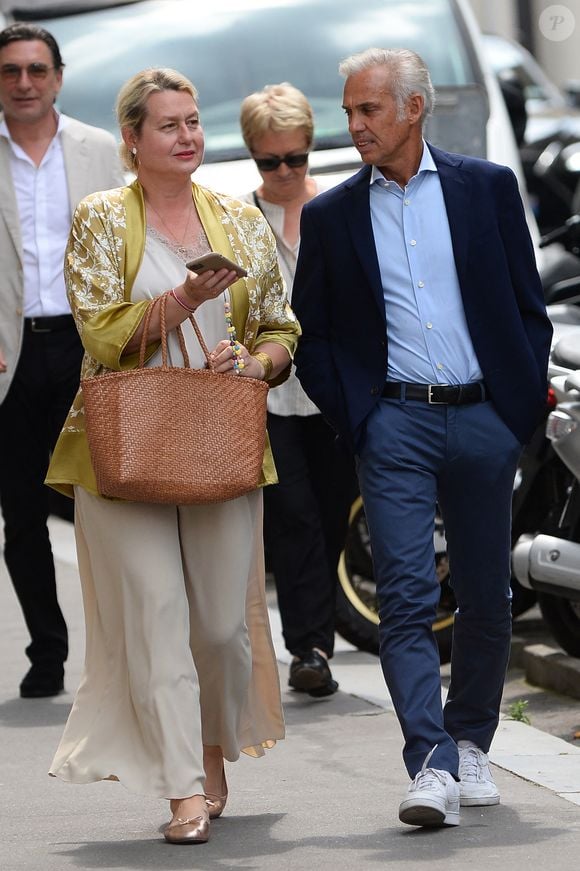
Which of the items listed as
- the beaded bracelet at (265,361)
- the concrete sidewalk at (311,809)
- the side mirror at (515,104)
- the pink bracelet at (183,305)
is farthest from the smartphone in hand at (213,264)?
the side mirror at (515,104)

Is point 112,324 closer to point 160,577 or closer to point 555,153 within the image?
point 160,577

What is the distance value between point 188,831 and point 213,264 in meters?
1.41

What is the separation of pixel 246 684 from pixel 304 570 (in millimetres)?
1771

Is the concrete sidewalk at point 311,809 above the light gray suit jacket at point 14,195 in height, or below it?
below

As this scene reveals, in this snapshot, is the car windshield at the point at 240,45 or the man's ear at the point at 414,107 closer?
the man's ear at the point at 414,107

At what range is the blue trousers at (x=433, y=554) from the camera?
5125 millimetres

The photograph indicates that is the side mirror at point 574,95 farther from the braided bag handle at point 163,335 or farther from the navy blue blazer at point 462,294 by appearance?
the braided bag handle at point 163,335

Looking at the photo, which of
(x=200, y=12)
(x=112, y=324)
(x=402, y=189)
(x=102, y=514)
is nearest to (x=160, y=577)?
(x=102, y=514)

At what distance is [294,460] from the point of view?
7.07m

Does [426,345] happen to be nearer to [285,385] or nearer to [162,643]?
[162,643]

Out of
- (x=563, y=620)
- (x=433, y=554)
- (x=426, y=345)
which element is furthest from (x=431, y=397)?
(x=563, y=620)

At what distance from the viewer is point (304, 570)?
709 cm

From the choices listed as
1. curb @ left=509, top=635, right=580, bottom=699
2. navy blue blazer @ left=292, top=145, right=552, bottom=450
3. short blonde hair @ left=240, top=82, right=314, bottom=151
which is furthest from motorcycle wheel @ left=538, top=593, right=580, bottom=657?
navy blue blazer @ left=292, top=145, right=552, bottom=450

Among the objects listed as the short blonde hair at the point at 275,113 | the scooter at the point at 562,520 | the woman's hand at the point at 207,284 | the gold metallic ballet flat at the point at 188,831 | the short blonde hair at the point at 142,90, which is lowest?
the gold metallic ballet flat at the point at 188,831
